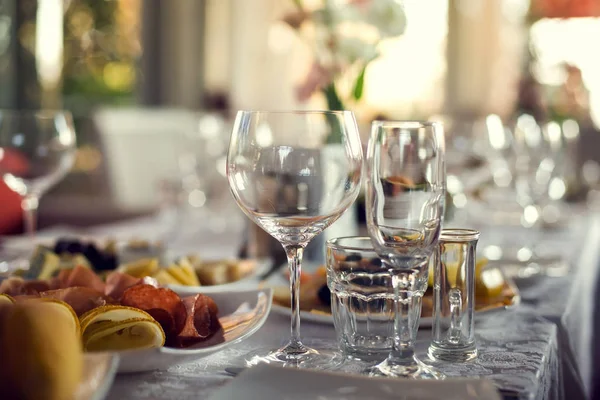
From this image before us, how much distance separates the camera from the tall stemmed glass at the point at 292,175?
0.69m

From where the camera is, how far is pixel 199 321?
729 millimetres

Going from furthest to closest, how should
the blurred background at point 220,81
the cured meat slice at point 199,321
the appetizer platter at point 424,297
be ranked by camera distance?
the blurred background at point 220,81, the appetizer platter at point 424,297, the cured meat slice at point 199,321

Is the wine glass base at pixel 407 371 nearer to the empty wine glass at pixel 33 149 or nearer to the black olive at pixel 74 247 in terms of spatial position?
the black olive at pixel 74 247

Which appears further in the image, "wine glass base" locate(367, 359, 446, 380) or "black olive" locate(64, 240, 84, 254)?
"black olive" locate(64, 240, 84, 254)

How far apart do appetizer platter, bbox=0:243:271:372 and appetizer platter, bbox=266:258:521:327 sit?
0.08m

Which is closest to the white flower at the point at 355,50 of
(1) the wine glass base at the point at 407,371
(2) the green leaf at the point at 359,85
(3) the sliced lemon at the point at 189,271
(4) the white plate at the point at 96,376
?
(2) the green leaf at the point at 359,85

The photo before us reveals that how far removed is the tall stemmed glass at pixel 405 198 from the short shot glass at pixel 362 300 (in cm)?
7

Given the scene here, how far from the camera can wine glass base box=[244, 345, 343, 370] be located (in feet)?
2.26

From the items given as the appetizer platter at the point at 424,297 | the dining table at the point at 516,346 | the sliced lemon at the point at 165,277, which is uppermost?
the sliced lemon at the point at 165,277

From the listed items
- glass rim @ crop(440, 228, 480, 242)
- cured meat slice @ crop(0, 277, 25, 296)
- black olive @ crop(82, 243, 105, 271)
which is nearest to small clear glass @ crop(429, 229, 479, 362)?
glass rim @ crop(440, 228, 480, 242)

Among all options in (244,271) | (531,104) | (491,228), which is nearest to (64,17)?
(531,104)

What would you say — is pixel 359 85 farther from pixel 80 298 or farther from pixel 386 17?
pixel 80 298

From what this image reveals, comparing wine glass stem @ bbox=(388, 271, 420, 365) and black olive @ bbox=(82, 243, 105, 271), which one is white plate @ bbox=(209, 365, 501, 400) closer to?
wine glass stem @ bbox=(388, 271, 420, 365)

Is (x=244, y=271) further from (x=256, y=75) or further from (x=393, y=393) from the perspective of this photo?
(x=256, y=75)
